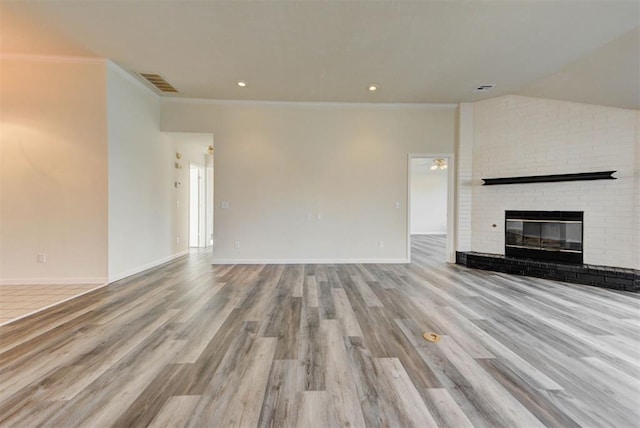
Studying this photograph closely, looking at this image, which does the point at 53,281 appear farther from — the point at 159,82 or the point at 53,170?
the point at 159,82

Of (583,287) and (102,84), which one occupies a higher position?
(102,84)

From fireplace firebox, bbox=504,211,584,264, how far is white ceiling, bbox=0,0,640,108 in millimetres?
1789

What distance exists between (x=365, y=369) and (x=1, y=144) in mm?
5279

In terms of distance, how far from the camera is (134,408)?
1.38m

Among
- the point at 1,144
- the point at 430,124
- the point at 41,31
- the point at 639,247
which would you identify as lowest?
the point at 639,247

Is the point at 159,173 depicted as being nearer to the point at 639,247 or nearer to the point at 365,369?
the point at 365,369

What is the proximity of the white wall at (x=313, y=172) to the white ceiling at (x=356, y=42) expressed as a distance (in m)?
0.76

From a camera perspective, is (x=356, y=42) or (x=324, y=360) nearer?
(x=324, y=360)

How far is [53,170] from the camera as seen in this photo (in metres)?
3.48

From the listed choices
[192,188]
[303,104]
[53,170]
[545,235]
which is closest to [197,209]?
[192,188]

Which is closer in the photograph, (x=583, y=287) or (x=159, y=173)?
(x=583, y=287)

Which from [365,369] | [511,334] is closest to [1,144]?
[365,369]

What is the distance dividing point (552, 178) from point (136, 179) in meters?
6.77

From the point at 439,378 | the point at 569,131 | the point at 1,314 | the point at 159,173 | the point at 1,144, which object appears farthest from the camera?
the point at 159,173
